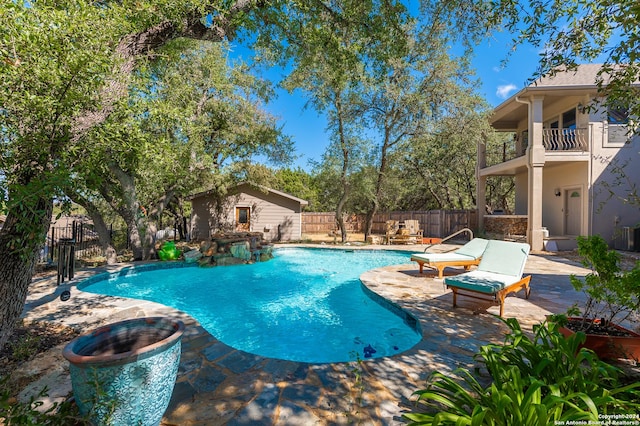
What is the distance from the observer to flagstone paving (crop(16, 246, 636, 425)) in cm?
241

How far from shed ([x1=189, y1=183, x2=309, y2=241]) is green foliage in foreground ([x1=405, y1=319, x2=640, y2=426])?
16.1 metres

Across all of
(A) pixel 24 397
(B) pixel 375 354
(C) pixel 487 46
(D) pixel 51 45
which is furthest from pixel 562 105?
(A) pixel 24 397

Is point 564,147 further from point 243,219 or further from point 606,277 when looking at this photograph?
point 243,219

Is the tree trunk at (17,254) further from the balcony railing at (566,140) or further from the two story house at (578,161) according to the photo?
the balcony railing at (566,140)

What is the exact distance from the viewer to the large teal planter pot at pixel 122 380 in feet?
6.10

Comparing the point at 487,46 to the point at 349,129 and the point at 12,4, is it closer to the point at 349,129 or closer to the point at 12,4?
the point at 12,4

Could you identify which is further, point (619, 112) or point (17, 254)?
point (619, 112)

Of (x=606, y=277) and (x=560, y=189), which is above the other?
(x=560, y=189)

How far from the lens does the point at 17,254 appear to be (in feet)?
8.91

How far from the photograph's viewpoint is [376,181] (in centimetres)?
1673

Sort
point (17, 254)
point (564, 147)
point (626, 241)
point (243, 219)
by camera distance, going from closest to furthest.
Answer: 1. point (17, 254)
2. point (626, 241)
3. point (564, 147)
4. point (243, 219)

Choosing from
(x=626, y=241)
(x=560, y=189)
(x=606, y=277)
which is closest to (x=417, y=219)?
(x=560, y=189)

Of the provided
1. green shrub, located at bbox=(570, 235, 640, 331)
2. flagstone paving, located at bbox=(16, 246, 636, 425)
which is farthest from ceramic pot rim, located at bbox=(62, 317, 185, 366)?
green shrub, located at bbox=(570, 235, 640, 331)

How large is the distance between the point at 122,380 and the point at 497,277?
5.80 m
